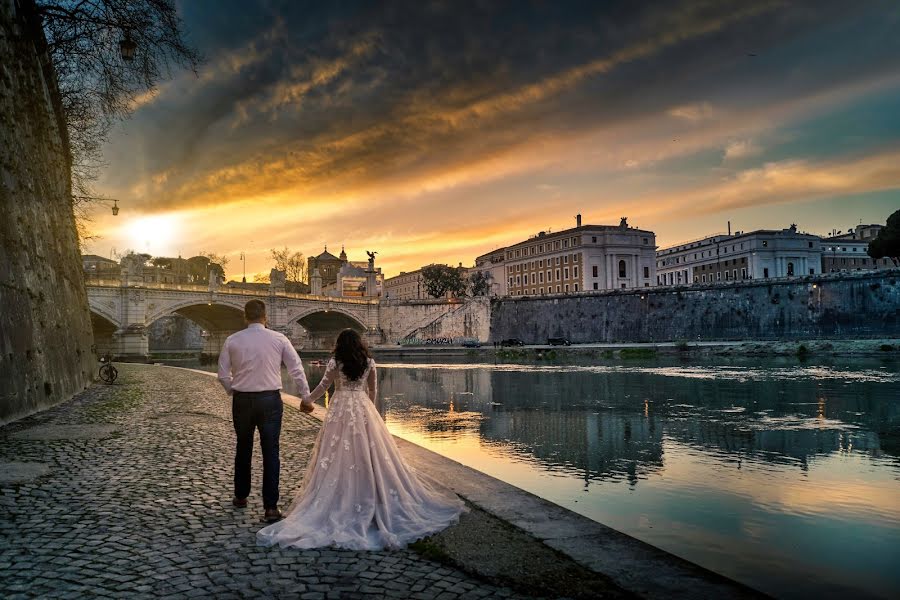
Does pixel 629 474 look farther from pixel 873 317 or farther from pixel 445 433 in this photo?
pixel 873 317

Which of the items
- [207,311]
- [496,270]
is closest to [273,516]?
[207,311]

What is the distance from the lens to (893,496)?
29.2 ft

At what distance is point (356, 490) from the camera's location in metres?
6.02

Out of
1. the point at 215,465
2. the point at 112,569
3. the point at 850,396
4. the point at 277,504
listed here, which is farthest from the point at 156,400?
the point at 850,396

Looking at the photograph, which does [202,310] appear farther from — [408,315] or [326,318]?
[408,315]

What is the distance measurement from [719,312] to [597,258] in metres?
39.7

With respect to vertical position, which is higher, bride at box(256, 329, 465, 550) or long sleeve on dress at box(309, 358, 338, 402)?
long sleeve on dress at box(309, 358, 338, 402)

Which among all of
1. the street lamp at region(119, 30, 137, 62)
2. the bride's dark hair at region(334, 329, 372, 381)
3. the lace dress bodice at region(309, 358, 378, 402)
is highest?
the street lamp at region(119, 30, 137, 62)

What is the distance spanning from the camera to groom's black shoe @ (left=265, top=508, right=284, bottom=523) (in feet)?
20.1

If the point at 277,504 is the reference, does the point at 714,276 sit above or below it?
above

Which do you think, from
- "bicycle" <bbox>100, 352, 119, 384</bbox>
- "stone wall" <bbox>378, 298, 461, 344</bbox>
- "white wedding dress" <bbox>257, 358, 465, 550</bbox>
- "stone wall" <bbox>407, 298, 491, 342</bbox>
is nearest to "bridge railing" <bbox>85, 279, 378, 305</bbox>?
"stone wall" <bbox>378, 298, 461, 344</bbox>

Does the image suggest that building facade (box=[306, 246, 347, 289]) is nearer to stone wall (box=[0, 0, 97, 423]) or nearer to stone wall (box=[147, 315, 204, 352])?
stone wall (box=[147, 315, 204, 352])

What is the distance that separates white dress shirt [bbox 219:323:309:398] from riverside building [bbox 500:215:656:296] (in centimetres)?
9747

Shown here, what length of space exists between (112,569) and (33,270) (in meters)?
12.9
